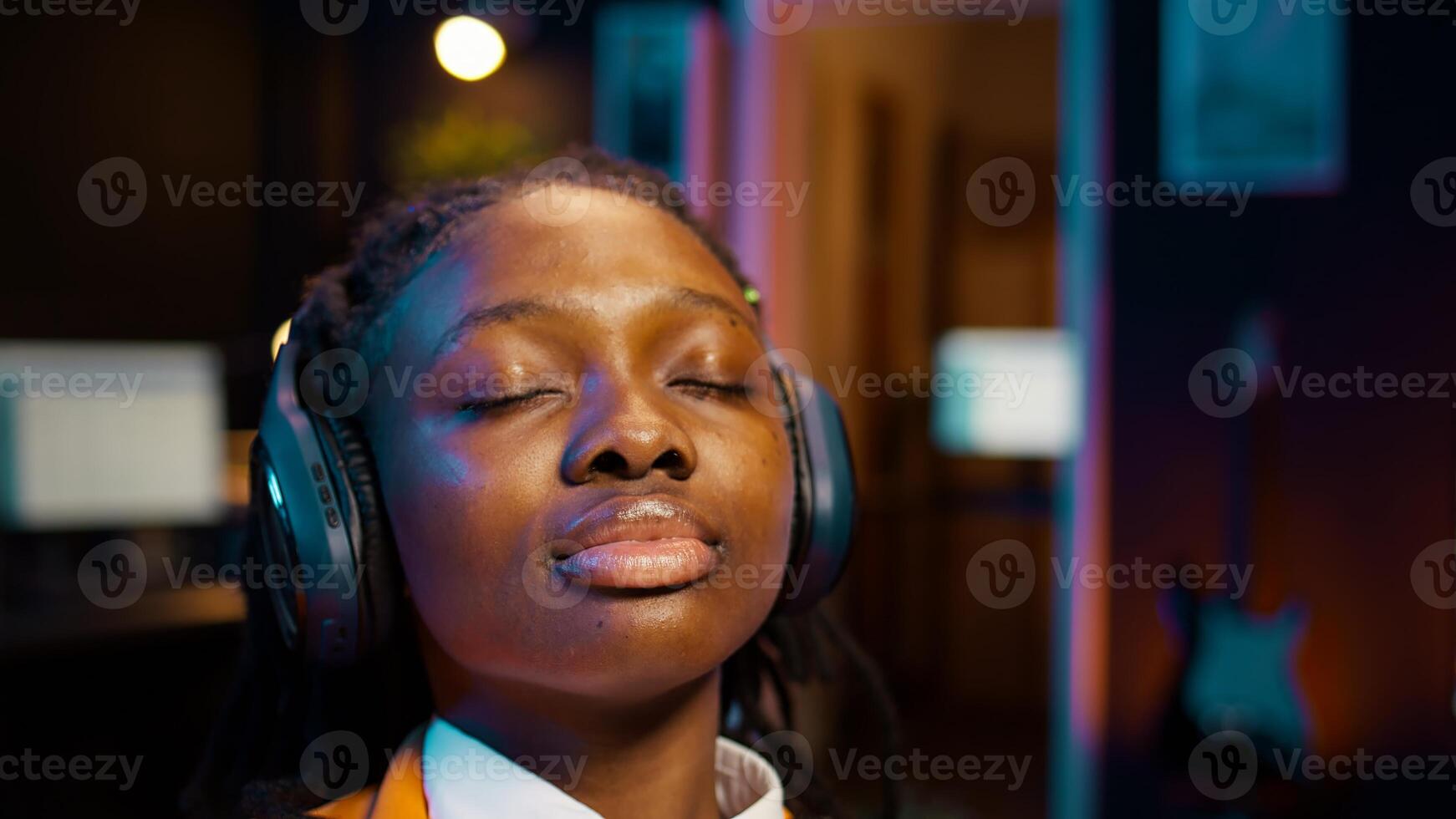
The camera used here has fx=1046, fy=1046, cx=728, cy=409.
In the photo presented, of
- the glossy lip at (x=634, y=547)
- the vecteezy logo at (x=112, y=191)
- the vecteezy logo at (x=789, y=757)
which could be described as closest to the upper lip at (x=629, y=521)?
the glossy lip at (x=634, y=547)

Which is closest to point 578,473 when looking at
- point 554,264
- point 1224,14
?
point 554,264

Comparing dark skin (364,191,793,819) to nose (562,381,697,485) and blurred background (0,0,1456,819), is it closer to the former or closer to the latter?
nose (562,381,697,485)

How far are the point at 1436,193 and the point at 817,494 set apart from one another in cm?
245

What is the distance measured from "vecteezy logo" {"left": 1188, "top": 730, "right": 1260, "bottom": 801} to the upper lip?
2351mm

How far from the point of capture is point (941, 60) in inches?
227

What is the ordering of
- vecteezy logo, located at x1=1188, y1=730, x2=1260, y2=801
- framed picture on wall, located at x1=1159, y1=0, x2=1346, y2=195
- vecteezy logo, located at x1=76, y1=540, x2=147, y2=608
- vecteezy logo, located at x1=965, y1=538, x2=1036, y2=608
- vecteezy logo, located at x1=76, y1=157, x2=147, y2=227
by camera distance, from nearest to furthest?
vecteezy logo, located at x1=1188, y1=730, x2=1260, y2=801
framed picture on wall, located at x1=1159, y1=0, x2=1346, y2=195
vecteezy logo, located at x1=76, y1=540, x2=147, y2=608
vecteezy logo, located at x1=76, y1=157, x2=147, y2=227
vecteezy logo, located at x1=965, y1=538, x2=1036, y2=608

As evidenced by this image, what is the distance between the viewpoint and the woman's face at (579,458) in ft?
3.18

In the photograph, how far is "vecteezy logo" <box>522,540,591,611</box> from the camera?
3.15ft

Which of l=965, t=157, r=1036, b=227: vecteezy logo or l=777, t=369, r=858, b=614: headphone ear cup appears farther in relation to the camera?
l=965, t=157, r=1036, b=227: vecteezy logo

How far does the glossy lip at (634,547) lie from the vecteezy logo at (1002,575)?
474cm

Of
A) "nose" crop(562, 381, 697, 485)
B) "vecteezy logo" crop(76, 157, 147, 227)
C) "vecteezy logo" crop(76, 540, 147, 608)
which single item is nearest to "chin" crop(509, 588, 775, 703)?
"nose" crop(562, 381, 697, 485)

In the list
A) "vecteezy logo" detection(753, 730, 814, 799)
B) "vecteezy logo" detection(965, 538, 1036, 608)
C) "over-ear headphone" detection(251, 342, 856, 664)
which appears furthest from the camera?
"vecteezy logo" detection(965, 538, 1036, 608)

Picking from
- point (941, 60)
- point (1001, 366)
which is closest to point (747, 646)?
point (1001, 366)

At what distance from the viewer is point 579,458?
38.7 inches
